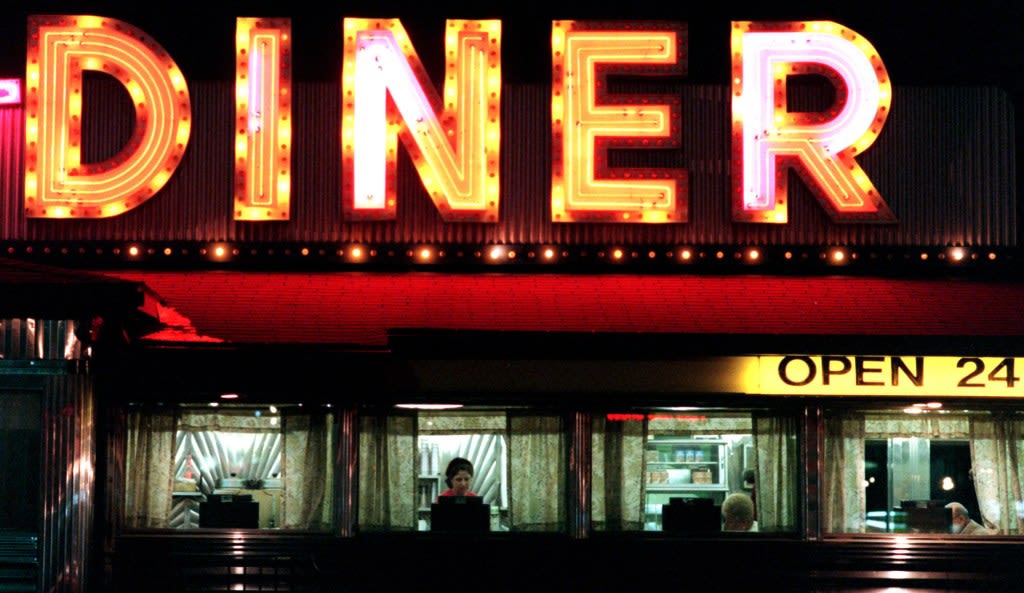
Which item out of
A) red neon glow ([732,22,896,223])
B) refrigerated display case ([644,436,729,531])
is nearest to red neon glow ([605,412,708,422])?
refrigerated display case ([644,436,729,531])

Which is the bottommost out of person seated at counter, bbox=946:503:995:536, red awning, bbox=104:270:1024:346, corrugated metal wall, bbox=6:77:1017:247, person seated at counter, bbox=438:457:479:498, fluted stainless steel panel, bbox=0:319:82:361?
person seated at counter, bbox=946:503:995:536

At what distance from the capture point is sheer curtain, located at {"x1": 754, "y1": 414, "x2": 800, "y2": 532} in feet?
46.6

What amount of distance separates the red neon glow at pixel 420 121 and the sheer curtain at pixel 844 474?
4.53m

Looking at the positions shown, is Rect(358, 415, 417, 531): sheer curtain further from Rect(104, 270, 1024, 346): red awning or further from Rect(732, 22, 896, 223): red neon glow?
Rect(732, 22, 896, 223): red neon glow

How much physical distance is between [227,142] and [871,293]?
300 inches

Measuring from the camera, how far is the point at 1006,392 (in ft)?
44.1

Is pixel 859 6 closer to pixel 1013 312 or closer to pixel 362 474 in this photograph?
pixel 1013 312

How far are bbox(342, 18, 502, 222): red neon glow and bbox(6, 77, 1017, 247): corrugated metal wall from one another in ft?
0.79

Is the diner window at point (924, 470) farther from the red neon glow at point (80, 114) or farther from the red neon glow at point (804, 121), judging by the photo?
the red neon glow at point (80, 114)

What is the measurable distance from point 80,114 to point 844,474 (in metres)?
9.57

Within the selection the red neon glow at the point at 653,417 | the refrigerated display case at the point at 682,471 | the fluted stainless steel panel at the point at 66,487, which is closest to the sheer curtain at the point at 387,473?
the red neon glow at the point at 653,417

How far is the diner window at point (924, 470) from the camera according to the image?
1419cm

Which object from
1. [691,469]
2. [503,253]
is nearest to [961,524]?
[691,469]

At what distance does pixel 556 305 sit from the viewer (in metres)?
14.2
